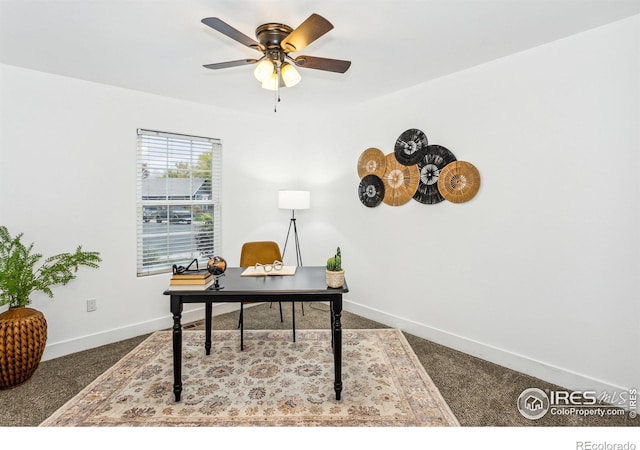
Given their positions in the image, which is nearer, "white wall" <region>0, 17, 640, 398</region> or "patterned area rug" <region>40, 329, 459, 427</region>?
"patterned area rug" <region>40, 329, 459, 427</region>

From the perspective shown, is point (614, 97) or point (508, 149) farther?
point (508, 149)

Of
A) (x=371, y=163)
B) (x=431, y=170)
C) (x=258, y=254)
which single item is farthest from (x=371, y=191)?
(x=258, y=254)

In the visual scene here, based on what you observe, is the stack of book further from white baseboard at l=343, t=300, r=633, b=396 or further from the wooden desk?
white baseboard at l=343, t=300, r=633, b=396

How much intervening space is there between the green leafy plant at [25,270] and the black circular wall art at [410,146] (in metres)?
3.05

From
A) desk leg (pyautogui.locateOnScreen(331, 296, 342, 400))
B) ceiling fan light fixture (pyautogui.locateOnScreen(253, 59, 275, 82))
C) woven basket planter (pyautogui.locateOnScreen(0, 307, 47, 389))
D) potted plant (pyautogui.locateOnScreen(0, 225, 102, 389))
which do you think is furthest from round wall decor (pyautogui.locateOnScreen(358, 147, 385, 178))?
woven basket planter (pyautogui.locateOnScreen(0, 307, 47, 389))

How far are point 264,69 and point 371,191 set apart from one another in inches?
78.0

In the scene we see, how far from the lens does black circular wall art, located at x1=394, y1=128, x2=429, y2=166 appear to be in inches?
123

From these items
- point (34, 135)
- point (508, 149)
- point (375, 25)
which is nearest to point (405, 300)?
point (508, 149)

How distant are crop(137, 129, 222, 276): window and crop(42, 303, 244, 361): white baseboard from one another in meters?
0.55

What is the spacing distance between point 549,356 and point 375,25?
2.71 m

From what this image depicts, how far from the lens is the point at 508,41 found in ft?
7.58

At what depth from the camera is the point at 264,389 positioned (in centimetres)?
229

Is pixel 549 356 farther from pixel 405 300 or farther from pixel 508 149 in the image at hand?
pixel 508 149


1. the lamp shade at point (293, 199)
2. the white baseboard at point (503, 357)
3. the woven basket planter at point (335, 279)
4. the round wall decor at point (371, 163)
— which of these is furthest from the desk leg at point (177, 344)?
the round wall decor at point (371, 163)
